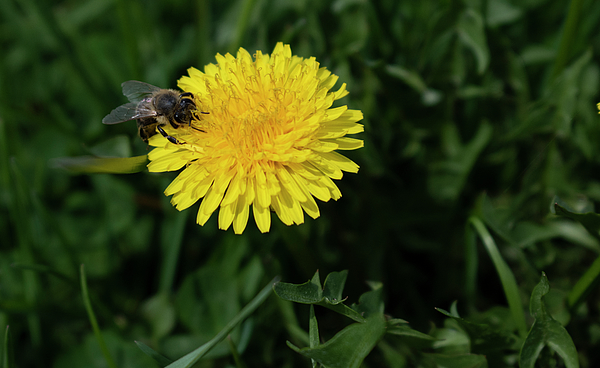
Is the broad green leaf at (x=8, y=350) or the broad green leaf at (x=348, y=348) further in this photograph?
the broad green leaf at (x=8, y=350)

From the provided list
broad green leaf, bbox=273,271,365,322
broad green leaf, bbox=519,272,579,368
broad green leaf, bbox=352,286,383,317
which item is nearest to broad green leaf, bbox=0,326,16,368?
broad green leaf, bbox=273,271,365,322

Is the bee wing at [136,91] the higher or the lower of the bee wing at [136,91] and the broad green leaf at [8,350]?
the higher

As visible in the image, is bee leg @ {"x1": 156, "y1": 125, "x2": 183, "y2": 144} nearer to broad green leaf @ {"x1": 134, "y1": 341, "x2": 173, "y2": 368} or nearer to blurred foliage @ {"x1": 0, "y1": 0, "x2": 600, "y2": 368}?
blurred foliage @ {"x1": 0, "y1": 0, "x2": 600, "y2": 368}

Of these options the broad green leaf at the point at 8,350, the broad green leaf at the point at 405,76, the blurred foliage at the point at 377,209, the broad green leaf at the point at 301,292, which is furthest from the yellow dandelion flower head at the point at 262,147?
the broad green leaf at the point at 8,350

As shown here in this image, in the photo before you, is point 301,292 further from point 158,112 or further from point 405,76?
point 405,76

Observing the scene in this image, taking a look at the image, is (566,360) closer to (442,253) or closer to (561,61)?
(442,253)

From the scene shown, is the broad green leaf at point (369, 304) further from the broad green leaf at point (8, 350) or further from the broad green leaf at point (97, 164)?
the broad green leaf at point (8, 350)

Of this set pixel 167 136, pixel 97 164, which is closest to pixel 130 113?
pixel 167 136

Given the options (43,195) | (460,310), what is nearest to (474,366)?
(460,310)
